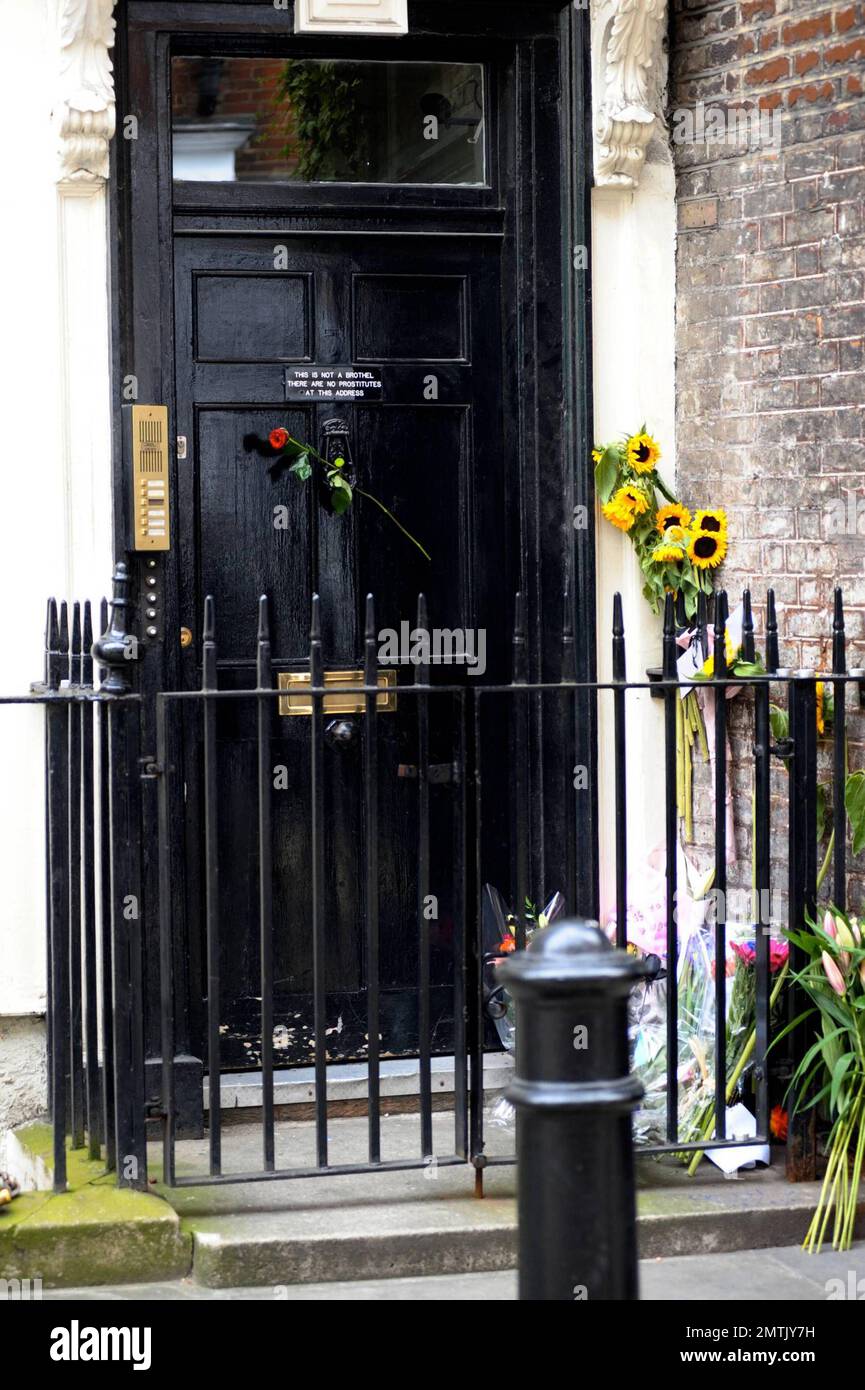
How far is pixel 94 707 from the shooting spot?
464cm

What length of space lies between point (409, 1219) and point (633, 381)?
2746mm

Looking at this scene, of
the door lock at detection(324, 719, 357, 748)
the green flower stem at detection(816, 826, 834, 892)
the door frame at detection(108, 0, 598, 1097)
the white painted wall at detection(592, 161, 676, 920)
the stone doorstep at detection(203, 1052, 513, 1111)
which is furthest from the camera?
the white painted wall at detection(592, 161, 676, 920)

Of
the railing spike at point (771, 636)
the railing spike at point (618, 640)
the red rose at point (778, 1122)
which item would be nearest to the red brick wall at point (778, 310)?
the railing spike at point (771, 636)

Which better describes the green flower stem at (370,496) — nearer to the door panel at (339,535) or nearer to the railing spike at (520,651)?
the door panel at (339,535)

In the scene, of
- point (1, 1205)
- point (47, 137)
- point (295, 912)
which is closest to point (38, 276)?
point (47, 137)

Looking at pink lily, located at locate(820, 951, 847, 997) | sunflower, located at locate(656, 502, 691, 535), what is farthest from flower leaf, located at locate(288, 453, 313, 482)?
pink lily, located at locate(820, 951, 847, 997)

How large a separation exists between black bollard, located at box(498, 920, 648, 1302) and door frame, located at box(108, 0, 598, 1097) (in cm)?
243

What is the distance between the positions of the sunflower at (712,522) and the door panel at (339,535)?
0.62 m

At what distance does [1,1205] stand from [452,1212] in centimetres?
114

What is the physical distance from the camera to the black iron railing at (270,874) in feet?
14.4

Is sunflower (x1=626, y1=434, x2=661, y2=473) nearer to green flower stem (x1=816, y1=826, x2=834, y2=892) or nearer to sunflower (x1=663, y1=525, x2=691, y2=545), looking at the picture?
sunflower (x1=663, y1=525, x2=691, y2=545)

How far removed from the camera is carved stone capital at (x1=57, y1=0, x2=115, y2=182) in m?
5.05

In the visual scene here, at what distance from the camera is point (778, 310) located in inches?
209

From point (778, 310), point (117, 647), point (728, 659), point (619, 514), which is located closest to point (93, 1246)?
point (117, 647)
